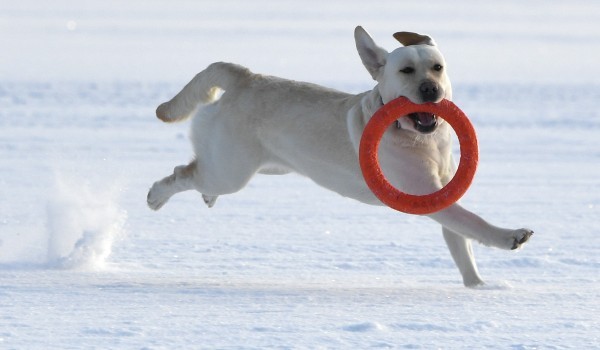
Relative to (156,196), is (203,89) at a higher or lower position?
higher

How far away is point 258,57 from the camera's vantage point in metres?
26.1

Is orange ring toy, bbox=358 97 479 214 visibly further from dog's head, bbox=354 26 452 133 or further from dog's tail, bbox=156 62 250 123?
dog's tail, bbox=156 62 250 123

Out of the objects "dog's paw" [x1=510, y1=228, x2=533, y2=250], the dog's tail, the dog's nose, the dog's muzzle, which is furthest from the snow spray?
"dog's paw" [x1=510, y1=228, x2=533, y2=250]

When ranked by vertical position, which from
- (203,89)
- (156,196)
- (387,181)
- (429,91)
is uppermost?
(203,89)

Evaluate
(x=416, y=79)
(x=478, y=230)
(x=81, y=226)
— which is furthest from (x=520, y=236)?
(x=81, y=226)

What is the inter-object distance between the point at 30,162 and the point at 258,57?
49.8 feet

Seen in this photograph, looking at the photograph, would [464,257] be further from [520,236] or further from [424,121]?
[424,121]

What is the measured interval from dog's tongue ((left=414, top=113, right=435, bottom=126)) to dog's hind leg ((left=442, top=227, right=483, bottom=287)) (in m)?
0.77

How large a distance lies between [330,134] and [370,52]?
19.5 inches

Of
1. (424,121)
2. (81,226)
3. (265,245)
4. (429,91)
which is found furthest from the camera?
(265,245)

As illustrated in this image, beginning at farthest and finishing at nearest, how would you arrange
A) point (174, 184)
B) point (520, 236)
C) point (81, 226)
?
point (81, 226), point (174, 184), point (520, 236)

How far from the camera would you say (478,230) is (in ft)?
18.4

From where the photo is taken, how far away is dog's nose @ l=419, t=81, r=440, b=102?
550 cm

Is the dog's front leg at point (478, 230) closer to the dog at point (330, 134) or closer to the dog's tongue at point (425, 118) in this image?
the dog at point (330, 134)
